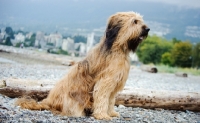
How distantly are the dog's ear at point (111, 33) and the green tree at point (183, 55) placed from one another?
42456 millimetres

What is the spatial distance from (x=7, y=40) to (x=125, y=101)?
980 centimetres

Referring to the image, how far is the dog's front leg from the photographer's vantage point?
6281 mm

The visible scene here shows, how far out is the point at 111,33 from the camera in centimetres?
633

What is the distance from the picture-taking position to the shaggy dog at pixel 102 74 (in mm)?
6258

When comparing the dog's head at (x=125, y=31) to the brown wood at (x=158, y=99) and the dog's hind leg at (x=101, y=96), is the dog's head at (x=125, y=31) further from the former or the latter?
the brown wood at (x=158, y=99)

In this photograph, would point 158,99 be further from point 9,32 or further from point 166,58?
point 166,58

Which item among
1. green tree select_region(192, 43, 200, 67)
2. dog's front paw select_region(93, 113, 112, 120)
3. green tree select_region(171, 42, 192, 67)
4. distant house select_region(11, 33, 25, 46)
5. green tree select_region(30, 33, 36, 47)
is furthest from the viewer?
green tree select_region(171, 42, 192, 67)

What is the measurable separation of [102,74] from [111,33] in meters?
0.87

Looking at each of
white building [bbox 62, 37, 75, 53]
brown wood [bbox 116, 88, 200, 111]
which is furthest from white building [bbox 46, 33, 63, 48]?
brown wood [bbox 116, 88, 200, 111]

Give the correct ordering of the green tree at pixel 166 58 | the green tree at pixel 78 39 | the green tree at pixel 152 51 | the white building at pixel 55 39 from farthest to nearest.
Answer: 1. the green tree at pixel 166 58
2. the green tree at pixel 152 51
3. the green tree at pixel 78 39
4. the white building at pixel 55 39

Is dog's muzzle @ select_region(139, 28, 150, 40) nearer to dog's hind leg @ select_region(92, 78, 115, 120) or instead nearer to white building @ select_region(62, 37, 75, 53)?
dog's hind leg @ select_region(92, 78, 115, 120)

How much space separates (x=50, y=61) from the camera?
25406 millimetres

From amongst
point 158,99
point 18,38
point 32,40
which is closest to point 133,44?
point 158,99

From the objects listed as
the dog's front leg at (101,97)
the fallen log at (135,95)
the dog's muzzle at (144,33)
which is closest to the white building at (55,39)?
the fallen log at (135,95)
